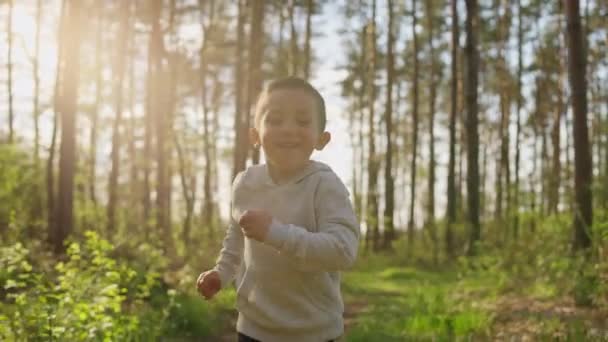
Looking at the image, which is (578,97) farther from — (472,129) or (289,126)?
(289,126)

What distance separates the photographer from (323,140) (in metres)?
2.58

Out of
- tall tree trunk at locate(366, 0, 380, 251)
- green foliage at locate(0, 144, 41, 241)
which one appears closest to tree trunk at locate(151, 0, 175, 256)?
green foliage at locate(0, 144, 41, 241)

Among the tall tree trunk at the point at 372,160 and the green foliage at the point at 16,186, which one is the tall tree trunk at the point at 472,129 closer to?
the tall tree trunk at the point at 372,160

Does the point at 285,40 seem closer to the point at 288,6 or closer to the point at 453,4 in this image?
the point at 288,6

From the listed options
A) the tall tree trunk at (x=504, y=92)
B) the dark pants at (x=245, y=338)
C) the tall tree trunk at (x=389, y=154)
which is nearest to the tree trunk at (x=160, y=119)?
the tall tree trunk at (x=389, y=154)

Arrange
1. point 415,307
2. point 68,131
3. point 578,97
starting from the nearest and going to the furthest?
point 415,307, point 578,97, point 68,131

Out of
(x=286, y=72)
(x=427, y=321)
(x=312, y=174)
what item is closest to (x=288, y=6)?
(x=286, y=72)

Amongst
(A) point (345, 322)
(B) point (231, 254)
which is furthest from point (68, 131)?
(B) point (231, 254)

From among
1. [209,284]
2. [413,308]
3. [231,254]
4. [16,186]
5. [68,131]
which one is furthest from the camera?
[68,131]

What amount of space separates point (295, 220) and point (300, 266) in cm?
18

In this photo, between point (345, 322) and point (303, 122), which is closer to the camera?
point (303, 122)

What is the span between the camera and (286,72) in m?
22.4

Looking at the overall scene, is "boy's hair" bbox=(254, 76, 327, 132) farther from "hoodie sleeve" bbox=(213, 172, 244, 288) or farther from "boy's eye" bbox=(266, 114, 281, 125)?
"hoodie sleeve" bbox=(213, 172, 244, 288)

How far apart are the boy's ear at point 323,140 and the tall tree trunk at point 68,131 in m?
11.7
